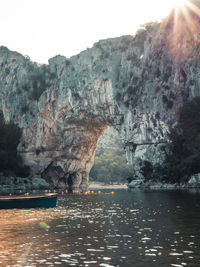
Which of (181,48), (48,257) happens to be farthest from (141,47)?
(48,257)

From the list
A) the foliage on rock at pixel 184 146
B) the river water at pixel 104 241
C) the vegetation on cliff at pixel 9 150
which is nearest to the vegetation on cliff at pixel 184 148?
the foliage on rock at pixel 184 146

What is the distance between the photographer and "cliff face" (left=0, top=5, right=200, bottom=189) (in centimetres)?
8675

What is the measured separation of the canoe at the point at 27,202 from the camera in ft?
139

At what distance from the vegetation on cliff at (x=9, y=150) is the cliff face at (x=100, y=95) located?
28.3ft

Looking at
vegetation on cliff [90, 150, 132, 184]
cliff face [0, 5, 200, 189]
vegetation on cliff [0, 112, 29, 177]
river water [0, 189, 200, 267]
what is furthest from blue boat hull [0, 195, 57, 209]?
vegetation on cliff [90, 150, 132, 184]

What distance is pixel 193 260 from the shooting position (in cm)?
1533

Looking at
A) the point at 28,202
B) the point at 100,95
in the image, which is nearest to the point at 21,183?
the point at 100,95

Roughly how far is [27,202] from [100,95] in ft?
190

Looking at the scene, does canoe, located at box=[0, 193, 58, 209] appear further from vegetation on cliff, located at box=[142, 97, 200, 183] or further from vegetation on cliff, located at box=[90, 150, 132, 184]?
vegetation on cliff, located at box=[90, 150, 132, 184]

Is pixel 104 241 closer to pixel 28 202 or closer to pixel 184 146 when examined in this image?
pixel 28 202

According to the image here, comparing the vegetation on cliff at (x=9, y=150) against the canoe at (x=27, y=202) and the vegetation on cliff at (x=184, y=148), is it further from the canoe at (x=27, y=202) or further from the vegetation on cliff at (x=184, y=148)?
the canoe at (x=27, y=202)

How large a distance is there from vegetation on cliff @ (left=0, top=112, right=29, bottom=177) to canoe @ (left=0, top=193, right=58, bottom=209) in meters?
49.7

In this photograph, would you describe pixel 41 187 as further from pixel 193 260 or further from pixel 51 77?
pixel 193 260

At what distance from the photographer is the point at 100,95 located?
9831 centimetres
